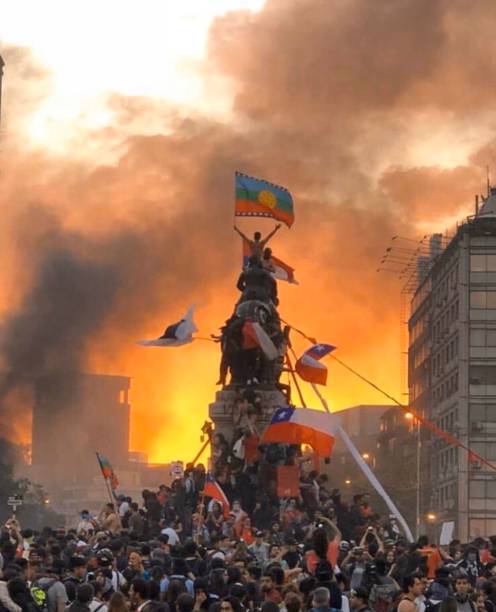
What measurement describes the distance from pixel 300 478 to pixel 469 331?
54542 millimetres

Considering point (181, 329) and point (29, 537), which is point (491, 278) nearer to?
point (181, 329)

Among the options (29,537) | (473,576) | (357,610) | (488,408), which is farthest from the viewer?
(488,408)

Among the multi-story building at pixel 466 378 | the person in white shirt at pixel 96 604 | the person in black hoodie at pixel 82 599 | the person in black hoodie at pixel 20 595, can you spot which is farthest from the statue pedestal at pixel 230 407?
the multi-story building at pixel 466 378

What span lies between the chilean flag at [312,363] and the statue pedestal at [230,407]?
4664 mm

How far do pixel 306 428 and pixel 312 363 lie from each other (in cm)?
548

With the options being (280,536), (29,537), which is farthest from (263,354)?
(29,537)

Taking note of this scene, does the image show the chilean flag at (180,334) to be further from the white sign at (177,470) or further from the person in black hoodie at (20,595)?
the person in black hoodie at (20,595)

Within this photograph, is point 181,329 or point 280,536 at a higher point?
point 181,329

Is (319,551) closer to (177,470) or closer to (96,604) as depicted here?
(96,604)

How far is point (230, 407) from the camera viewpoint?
49969mm

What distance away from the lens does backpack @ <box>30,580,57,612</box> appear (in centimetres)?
2006

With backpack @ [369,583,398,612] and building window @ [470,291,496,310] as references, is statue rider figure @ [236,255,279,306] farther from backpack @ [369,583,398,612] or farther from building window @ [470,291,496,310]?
building window @ [470,291,496,310]

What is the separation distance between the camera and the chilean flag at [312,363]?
1758 inches

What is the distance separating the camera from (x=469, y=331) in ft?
327
